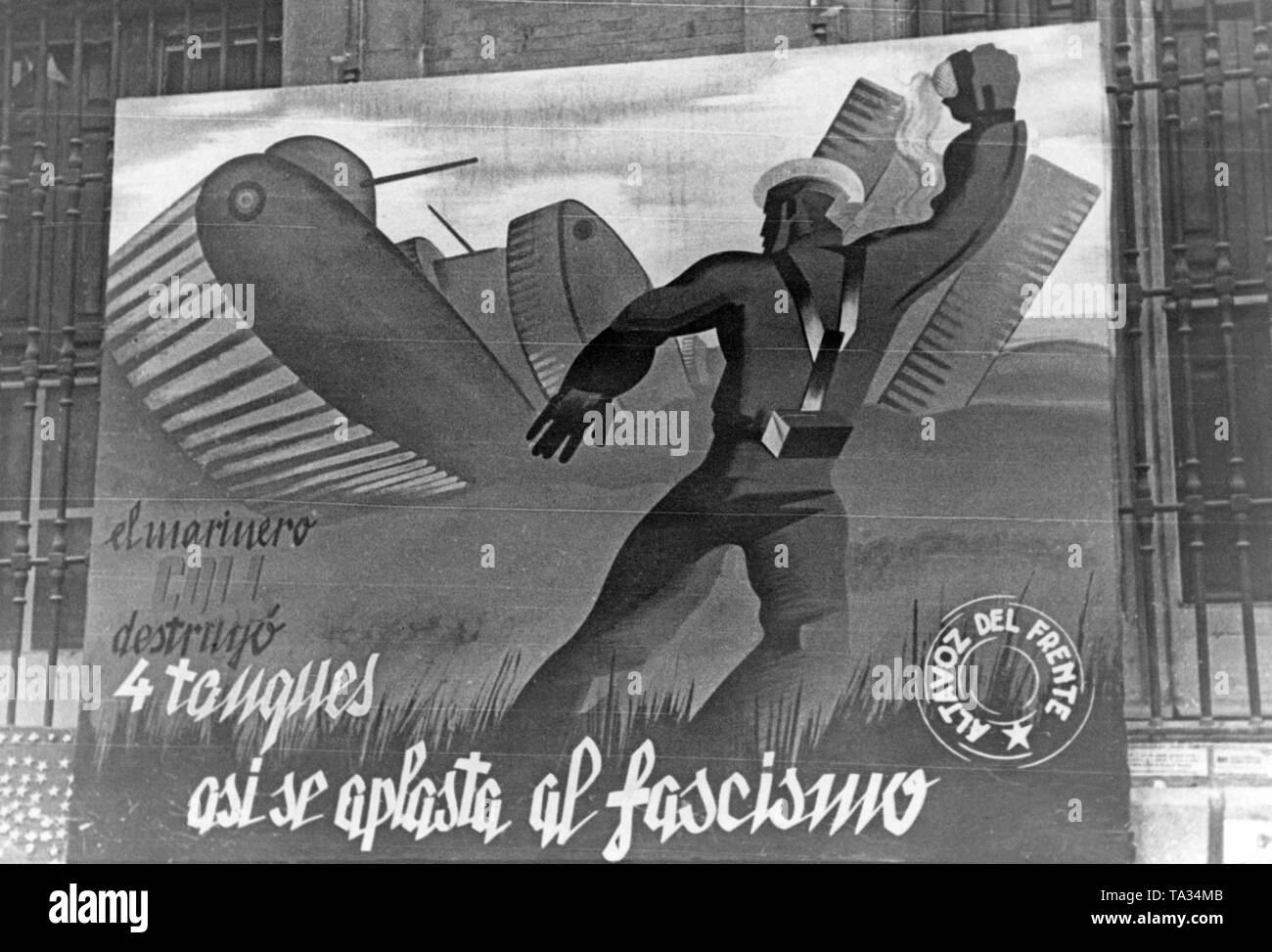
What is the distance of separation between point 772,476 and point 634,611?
27.0 inches

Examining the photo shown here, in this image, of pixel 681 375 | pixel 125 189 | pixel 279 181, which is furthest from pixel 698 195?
pixel 125 189

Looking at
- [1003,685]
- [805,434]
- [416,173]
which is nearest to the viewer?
[1003,685]

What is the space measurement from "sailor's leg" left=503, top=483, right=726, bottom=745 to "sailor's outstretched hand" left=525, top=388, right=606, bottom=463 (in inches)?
15.6

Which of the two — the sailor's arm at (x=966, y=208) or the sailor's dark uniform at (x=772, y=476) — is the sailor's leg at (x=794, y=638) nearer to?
the sailor's dark uniform at (x=772, y=476)

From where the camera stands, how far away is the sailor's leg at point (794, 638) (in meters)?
5.10

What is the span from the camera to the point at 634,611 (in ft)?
17.0

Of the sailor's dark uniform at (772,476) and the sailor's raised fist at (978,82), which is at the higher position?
the sailor's raised fist at (978,82)

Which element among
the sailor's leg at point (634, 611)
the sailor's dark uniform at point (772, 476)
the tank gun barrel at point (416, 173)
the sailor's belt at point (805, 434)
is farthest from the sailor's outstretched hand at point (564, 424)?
the tank gun barrel at point (416, 173)

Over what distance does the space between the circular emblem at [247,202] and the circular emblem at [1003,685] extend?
295 centimetres

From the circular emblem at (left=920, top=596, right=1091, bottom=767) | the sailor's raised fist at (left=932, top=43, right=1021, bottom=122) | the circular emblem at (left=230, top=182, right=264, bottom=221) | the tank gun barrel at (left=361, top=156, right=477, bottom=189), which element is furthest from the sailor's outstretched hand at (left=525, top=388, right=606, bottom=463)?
the sailor's raised fist at (left=932, top=43, right=1021, bottom=122)

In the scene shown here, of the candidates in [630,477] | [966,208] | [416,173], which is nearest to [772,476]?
[630,477]

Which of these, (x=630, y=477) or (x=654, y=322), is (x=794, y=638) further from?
(x=654, y=322)
